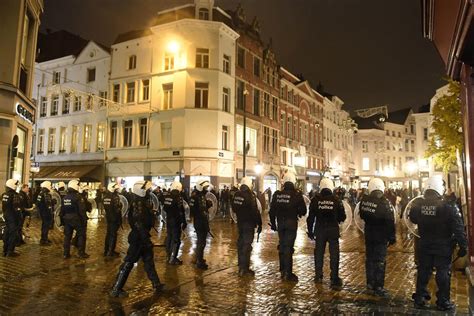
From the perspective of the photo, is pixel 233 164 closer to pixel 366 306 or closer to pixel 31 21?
pixel 31 21

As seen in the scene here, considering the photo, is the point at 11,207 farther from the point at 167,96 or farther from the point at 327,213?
the point at 167,96

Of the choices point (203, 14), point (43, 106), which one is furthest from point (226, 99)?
point (43, 106)

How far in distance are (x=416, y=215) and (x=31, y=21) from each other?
17386mm

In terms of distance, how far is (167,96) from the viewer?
31672mm

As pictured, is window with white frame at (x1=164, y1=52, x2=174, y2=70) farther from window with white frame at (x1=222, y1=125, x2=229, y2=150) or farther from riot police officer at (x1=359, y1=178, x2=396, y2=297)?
riot police officer at (x1=359, y1=178, x2=396, y2=297)

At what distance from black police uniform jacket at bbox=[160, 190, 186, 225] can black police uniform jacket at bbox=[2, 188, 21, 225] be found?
404cm

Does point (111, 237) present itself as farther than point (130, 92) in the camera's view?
No

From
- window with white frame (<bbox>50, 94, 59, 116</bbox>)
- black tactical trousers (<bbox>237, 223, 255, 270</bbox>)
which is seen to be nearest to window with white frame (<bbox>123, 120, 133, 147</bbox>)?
window with white frame (<bbox>50, 94, 59, 116</bbox>)

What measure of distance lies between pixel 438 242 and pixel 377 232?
1.29 meters

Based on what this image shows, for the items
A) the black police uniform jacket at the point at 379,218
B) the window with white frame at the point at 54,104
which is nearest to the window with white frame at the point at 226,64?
Answer: the window with white frame at the point at 54,104

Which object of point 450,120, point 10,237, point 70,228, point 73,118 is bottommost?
point 10,237

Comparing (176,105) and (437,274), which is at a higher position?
(176,105)

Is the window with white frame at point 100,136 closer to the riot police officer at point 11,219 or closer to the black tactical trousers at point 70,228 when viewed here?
the riot police officer at point 11,219

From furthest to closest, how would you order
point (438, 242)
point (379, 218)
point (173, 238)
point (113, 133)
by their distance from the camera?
point (113, 133)
point (173, 238)
point (379, 218)
point (438, 242)
